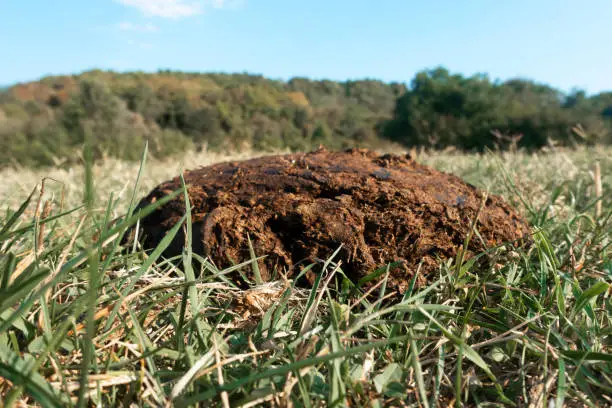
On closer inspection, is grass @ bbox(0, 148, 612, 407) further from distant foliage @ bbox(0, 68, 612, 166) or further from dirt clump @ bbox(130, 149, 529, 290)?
distant foliage @ bbox(0, 68, 612, 166)

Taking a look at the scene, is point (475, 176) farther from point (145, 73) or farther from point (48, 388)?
point (145, 73)

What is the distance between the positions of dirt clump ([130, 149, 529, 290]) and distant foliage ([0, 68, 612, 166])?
12015mm

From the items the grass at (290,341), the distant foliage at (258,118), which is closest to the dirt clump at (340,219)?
the grass at (290,341)

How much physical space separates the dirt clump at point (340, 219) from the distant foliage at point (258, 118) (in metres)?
12.0

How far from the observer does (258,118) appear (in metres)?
27.2

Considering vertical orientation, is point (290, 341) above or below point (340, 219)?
below

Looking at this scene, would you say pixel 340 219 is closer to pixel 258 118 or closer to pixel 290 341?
pixel 290 341

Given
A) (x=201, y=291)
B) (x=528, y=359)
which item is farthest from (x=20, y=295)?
(x=528, y=359)

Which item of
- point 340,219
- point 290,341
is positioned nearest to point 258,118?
point 340,219

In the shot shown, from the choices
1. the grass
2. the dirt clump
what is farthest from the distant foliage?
the grass

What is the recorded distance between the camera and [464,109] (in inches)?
1025

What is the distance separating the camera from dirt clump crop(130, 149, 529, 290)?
1353 mm

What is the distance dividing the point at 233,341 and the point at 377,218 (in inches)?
24.8

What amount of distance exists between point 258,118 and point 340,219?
26568 millimetres
